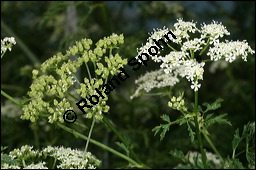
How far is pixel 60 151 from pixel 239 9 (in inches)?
167

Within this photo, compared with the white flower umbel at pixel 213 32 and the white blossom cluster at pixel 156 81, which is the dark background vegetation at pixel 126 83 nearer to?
the white blossom cluster at pixel 156 81

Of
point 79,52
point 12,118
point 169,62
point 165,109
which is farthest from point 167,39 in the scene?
point 165,109

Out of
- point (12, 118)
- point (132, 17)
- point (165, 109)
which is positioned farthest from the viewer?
point (132, 17)

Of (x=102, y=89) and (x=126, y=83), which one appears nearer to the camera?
(x=102, y=89)

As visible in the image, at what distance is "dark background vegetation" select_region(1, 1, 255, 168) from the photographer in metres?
3.80

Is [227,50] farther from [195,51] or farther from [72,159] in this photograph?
[72,159]

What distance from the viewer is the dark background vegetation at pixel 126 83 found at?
3.80m

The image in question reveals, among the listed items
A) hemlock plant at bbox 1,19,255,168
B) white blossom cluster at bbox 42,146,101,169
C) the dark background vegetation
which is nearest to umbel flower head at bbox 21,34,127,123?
hemlock plant at bbox 1,19,255,168

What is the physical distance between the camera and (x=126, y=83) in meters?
5.31

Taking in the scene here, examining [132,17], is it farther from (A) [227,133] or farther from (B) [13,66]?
(A) [227,133]

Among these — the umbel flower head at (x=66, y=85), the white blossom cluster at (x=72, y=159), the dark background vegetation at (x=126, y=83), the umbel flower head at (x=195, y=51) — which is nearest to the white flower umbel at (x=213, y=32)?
the umbel flower head at (x=195, y=51)

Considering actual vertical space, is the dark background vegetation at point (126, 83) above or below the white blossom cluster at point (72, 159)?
above

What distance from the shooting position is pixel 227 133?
4.17 meters

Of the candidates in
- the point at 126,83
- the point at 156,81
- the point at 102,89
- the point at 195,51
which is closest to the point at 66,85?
the point at 102,89
